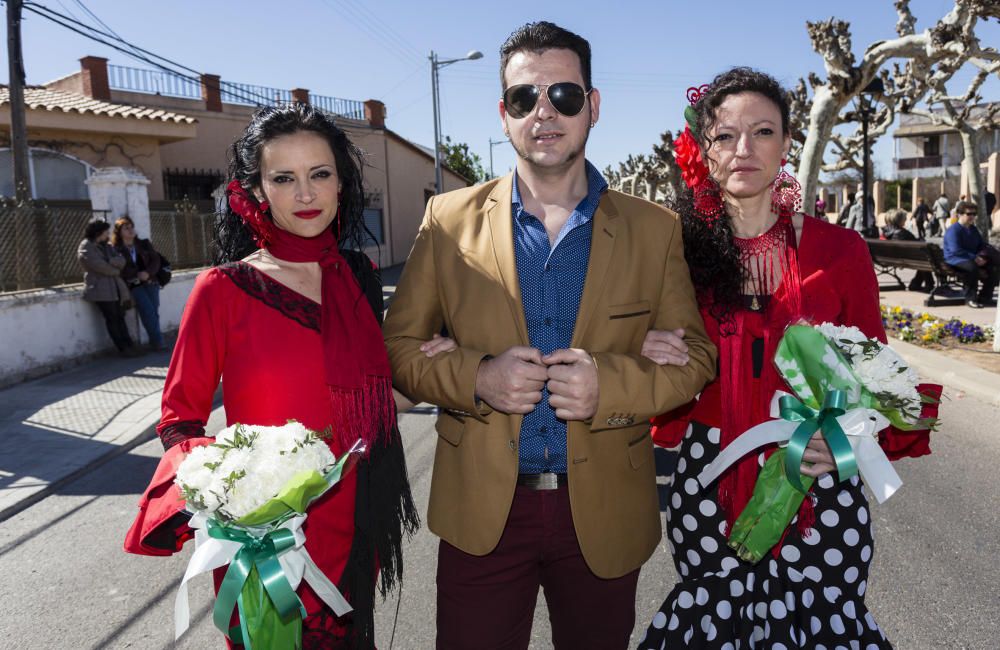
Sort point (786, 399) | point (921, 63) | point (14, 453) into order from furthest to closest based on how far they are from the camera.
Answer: point (921, 63) < point (14, 453) < point (786, 399)

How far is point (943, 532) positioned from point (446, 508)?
3.26 metres

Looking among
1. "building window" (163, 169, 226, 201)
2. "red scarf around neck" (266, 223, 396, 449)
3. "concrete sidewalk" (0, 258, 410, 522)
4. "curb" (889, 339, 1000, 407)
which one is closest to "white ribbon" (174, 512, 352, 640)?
"red scarf around neck" (266, 223, 396, 449)

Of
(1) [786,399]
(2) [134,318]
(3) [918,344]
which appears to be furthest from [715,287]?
(2) [134,318]

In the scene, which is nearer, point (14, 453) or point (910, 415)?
point (910, 415)

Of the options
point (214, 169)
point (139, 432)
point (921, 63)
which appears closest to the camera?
point (139, 432)

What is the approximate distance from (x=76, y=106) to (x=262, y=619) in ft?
61.3

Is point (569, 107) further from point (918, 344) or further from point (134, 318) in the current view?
point (134, 318)

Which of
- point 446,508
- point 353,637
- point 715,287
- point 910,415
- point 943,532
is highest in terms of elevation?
point 715,287

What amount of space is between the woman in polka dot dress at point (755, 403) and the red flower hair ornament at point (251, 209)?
117cm

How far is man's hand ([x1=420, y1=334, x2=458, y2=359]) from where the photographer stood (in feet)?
6.97

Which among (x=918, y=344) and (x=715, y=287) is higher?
(x=715, y=287)

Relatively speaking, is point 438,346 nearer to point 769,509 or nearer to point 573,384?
point 573,384

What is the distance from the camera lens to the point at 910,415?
1948 mm

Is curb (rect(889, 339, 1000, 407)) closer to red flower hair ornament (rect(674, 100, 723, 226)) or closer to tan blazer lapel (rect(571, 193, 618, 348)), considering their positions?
red flower hair ornament (rect(674, 100, 723, 226))
